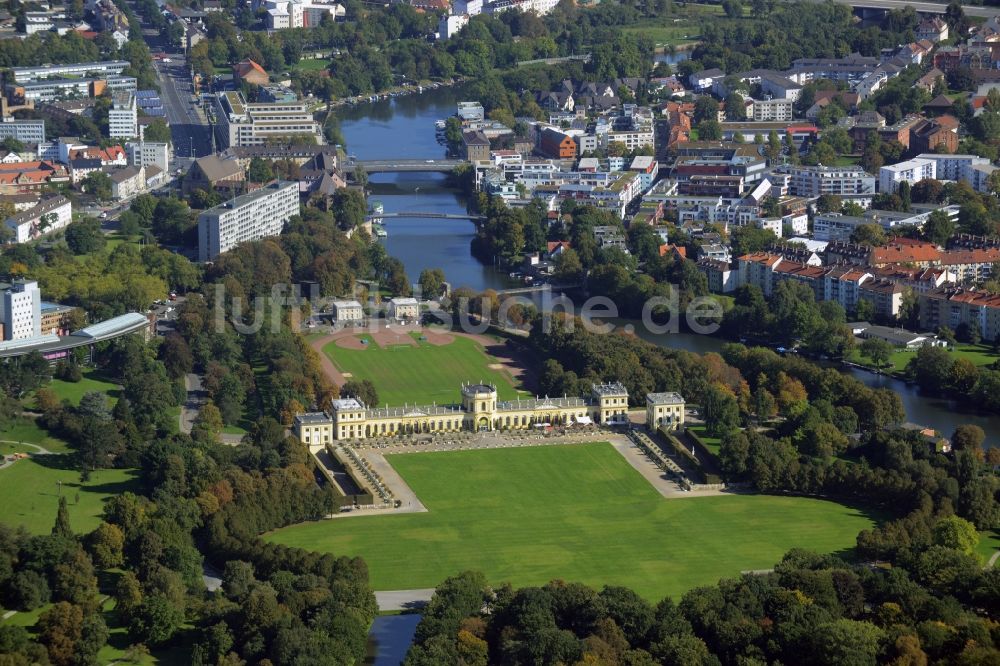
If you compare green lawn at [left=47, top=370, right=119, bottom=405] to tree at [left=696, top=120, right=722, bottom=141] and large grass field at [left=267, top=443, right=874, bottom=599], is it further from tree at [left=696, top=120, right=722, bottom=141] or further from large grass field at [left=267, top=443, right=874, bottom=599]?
tree at [left=696, top=120, right=722, bottom=141]

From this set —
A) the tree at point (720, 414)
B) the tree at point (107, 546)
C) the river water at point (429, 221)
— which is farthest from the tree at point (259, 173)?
the tree at point (107, 546)

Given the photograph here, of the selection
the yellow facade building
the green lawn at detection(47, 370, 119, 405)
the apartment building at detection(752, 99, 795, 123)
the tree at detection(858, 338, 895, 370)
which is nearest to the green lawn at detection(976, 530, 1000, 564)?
the yellow facade building

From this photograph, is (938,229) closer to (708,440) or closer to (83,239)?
(708,440)

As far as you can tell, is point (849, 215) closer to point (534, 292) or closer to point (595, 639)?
point (534, 292)

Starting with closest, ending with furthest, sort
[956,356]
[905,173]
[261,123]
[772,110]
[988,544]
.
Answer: [988,544], [956,356], [905,173], [261,123], [772,110]

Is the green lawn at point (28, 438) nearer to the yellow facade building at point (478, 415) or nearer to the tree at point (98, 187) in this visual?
the yellow facade building at point (478, 415)

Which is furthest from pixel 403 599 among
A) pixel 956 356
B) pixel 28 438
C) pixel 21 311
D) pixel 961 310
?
pixel 961 310

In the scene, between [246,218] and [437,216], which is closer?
[246,218]
